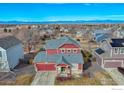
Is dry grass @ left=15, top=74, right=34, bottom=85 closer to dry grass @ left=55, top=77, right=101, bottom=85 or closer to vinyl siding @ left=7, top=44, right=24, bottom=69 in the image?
vinyl siding @ left=7, top=44, right=24, bottom=69

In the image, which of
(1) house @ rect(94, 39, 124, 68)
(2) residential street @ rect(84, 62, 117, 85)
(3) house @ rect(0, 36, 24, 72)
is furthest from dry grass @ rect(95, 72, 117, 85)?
(3) house @ rect(0, 36, 24, 72)

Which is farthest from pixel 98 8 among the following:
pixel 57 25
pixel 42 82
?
pixel 42 82

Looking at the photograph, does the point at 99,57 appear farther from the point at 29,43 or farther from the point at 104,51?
the point at 29,43

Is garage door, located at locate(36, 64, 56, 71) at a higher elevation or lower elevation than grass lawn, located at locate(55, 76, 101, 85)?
higher

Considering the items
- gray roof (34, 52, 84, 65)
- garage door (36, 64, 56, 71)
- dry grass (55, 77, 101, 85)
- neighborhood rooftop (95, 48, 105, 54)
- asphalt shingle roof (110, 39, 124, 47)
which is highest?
asphalt shingle roof (110, 39, 124, 47)

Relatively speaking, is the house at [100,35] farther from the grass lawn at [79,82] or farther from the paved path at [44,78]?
the paved path at [44,78]

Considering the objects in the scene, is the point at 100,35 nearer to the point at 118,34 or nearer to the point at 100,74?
the point at 118,34

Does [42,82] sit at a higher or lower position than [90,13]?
lower
